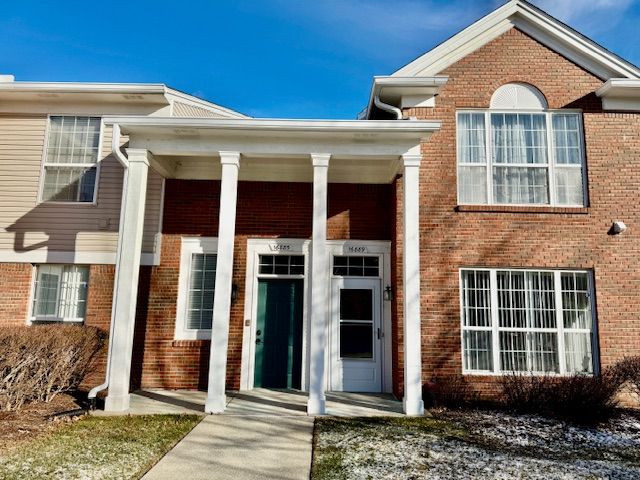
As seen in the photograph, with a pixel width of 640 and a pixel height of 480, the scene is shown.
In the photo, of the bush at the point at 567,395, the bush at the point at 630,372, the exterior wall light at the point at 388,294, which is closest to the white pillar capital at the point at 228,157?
the exterior wall light at the point at 388,294

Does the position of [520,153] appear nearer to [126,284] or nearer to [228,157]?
[228,157]

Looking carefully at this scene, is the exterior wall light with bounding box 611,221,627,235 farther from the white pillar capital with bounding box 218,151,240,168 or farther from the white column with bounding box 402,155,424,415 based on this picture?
the white pillar capital with bounding box 218,151,240,168

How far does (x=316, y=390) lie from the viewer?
22.2 feet

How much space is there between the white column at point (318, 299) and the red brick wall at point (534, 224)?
1.90 metres

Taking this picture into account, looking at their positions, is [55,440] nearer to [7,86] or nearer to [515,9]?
[7,86]

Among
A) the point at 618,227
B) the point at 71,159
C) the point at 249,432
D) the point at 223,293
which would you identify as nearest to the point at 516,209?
the point at 618,227

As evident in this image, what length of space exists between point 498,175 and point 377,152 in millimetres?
2684

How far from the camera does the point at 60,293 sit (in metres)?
8.84

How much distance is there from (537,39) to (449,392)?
7020mm

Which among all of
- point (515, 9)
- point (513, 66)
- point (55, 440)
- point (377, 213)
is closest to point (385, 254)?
point (377, 213)

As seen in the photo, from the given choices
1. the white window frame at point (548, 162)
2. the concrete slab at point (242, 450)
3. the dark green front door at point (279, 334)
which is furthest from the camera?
the dark green front door at point (279, 334)

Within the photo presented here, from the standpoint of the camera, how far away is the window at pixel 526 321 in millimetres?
7992

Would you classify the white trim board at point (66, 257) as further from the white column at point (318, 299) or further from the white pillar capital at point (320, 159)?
the white pillar capital at point (320, 159)

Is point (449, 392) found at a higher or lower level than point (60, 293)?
lower
